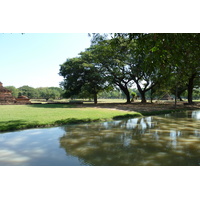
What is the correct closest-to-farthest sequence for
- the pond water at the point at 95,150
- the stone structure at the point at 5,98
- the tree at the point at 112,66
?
1. the pond water at the point at 95,150
2. the tree at the point at 112,66
3. the stone structure at the point at 5,98

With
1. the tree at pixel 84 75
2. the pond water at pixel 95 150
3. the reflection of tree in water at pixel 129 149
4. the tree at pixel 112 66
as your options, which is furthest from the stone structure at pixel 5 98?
the reflection of tree in water at pixel 129 149

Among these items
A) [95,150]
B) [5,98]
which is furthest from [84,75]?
[95,150]

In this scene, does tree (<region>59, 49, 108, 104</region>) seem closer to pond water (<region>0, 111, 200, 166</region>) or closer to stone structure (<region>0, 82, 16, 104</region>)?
stone structure (<region>0, 82, 16, 104</region>)

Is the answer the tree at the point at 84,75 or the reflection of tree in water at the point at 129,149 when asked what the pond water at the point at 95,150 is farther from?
the tree at the point at 84,75

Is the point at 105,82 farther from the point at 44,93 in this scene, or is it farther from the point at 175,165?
the point at 44,93

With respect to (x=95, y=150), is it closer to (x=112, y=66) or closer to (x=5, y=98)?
(x=112, y=66)

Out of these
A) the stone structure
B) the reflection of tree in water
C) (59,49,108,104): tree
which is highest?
(59,49,108,104): tree

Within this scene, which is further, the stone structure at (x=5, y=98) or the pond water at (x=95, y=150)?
the stone structure at (x=5, y=98)

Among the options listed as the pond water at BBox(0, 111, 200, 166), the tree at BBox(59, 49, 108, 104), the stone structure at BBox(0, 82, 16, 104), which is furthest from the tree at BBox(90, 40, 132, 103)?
the pond water at BBox(0, 111, 200, 166)

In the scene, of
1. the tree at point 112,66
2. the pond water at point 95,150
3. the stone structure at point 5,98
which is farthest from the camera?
the stone structure at point 5,98

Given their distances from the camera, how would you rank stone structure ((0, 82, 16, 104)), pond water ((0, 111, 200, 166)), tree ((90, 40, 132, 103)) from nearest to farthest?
pond water ((0, 111, 200, 166)) → tree ((90, 40, 132, 103)) → stone structure ((0, 82, 16, 104))

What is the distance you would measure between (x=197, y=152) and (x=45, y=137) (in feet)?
20.8

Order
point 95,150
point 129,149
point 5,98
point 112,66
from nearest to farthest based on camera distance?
point 95,150
point 129,149
point 112,66
point 5,98

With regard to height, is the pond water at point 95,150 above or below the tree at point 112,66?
below
